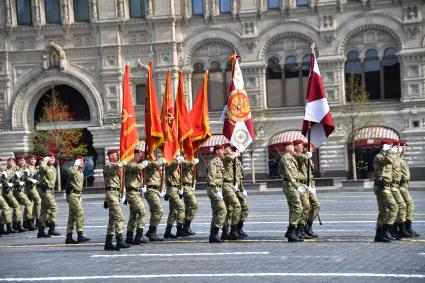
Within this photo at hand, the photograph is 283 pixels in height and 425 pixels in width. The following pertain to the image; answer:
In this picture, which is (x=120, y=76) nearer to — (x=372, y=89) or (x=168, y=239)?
(x=372, y=89)

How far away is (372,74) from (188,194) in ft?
89.8

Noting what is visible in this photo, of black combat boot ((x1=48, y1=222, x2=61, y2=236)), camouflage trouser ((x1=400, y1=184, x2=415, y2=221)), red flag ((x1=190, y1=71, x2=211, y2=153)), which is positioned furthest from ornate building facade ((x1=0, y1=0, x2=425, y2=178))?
camouflage trouser ((x1=400, y1=184, x2=415, y2=221))

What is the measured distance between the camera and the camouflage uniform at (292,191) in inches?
599

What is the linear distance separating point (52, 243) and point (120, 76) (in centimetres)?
2930

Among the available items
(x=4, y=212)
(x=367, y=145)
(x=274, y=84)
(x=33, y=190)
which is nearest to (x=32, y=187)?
(x=33, y=190)

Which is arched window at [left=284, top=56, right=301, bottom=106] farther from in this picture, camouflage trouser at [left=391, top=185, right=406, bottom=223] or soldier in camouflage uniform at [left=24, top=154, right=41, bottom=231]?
camouflage trouser at [left=391, top=185, right=406, bottom=223]

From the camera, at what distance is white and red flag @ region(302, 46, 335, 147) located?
17234mm

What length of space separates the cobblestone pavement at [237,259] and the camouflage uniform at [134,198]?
1.43 feet

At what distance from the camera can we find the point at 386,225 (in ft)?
47.9

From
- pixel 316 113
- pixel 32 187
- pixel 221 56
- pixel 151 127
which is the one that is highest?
pixel 221 56

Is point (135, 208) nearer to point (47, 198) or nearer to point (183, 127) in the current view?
point (183, 127)

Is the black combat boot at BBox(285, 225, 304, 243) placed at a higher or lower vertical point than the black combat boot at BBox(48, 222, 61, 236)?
higher

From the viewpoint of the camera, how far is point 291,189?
15.5 metres

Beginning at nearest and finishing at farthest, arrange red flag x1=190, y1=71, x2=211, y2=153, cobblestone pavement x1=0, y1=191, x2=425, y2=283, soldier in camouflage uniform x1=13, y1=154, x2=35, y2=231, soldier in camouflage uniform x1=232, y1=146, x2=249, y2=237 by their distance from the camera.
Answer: cobblestone pavement x1=0, y1=191, x2=425, y2=283, soldier in camouflage uniform x1=232, y1=146, x2=249, y2=237, red flag x1=190, y1=71, x2=211, y2=153, soldier in camouflage uniform x1=13, y1=154, x2=35, y2=231
